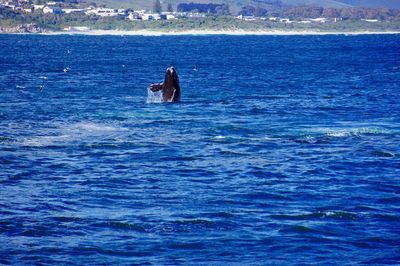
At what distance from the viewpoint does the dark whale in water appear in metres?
47.8

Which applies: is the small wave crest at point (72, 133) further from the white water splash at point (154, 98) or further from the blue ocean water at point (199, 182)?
the white water splash at point (154, 98)

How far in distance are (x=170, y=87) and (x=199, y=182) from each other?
23.6 m

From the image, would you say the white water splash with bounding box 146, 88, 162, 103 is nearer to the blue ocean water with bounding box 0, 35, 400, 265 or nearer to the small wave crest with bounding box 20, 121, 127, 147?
the blue ocean water with bounding box 0, 35, 400, 265

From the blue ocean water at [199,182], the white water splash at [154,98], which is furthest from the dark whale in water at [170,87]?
the blue ocean water at [199,182]

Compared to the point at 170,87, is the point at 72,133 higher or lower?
lower

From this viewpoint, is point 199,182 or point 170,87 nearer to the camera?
point 199,182

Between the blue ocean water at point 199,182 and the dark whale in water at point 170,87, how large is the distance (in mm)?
974

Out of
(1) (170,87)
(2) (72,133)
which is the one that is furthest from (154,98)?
(2) (72,133)

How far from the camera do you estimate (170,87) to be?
50.2 m

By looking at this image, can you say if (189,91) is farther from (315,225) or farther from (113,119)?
(315,225)

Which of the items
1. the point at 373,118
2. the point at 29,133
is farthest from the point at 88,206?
the point at 373,118

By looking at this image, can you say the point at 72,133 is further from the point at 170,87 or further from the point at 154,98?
the point at 154,98

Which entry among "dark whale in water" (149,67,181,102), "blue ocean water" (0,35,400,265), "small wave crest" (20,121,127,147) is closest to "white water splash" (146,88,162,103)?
"dark whale in water" (149,67,181,102)

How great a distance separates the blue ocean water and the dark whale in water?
3.19 feet
